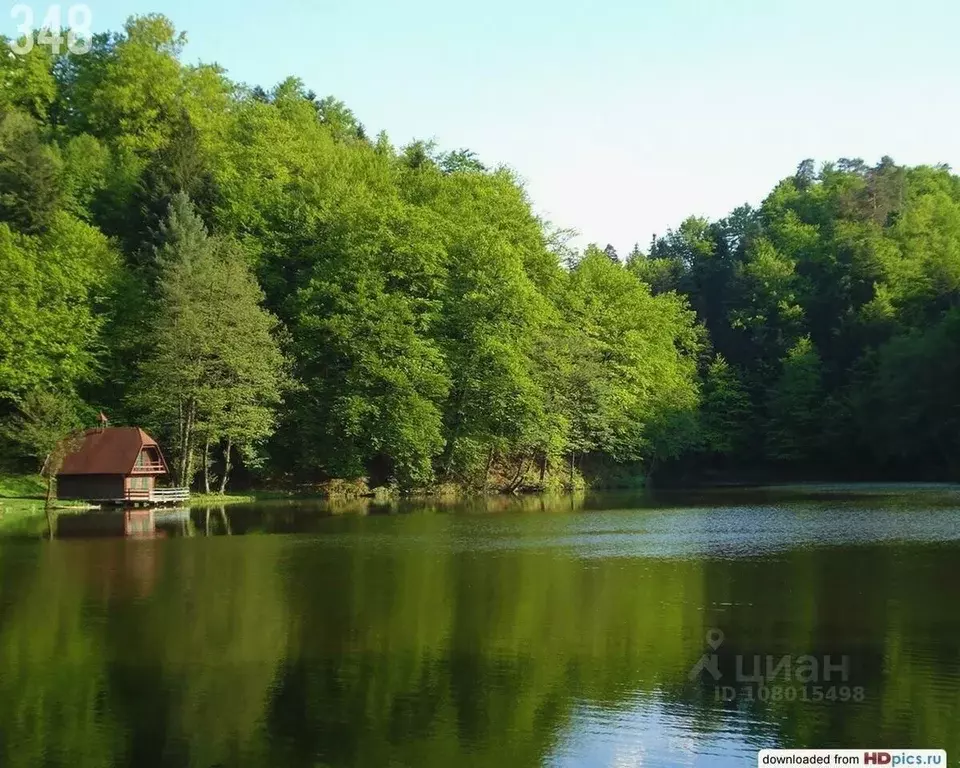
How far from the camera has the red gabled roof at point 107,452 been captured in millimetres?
48688

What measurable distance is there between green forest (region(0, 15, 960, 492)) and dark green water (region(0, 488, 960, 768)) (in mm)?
23683

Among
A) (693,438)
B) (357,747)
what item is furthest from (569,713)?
(693,438)

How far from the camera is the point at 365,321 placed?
5631 centimetres

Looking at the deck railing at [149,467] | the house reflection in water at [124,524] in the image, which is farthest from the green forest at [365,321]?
the house reflection in water at [124,524]

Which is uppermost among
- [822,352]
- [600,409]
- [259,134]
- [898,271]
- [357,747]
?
[259,134]

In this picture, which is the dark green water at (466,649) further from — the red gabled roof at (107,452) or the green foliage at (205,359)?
the green foliage at (205,359)

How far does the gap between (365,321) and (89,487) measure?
15.2 meters

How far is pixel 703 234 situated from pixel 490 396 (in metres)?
59.9

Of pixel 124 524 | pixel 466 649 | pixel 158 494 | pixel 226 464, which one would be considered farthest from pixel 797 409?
pixel 466 649

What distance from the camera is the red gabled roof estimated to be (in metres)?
48.7

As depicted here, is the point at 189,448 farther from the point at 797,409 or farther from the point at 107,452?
the point at 797,409

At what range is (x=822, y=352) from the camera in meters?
86.1

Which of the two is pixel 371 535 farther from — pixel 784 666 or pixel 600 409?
pixel 600 409

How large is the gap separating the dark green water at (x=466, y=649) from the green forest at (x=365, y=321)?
77.7ft
